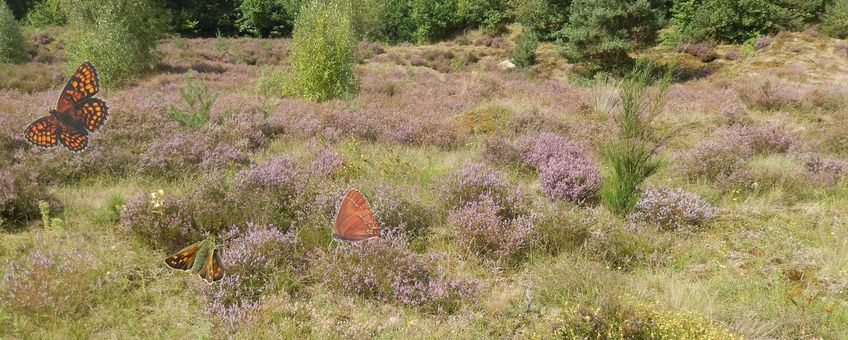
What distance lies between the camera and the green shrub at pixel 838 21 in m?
20.9

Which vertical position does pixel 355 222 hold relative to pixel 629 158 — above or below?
above

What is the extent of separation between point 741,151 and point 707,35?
70.6 feet

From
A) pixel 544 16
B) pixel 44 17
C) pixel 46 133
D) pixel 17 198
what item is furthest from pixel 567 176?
pixel 44 17

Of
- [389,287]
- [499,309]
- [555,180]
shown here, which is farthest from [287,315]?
[555,180]

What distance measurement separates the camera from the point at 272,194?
4.79m

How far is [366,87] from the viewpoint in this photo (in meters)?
15.6

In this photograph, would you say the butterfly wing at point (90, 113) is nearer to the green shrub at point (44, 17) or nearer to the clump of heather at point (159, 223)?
the clump of heather at point (159, 223)

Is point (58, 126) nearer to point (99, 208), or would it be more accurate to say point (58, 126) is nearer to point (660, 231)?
point (99, 208)

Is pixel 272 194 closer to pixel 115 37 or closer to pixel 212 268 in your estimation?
pixel 212 268

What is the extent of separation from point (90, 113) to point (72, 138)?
0.21 meters

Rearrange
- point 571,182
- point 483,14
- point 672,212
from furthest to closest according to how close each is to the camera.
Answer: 1. point 483,14
2. point 571,182
3. point 672,212

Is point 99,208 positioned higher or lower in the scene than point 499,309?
higher

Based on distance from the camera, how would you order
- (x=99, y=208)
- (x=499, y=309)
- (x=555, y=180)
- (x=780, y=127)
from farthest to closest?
(x=780, y=127)
(x=555, y=180)
(x=99, y=208)
(x=499, y=309)

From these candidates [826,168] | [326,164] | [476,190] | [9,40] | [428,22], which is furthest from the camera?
[428,22]
